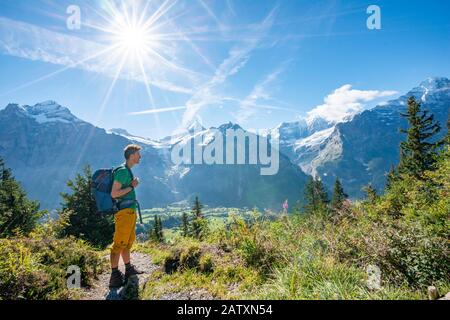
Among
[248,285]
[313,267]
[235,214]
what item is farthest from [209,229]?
[313,267]

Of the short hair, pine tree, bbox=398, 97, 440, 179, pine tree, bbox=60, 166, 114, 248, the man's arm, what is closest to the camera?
the man's arm

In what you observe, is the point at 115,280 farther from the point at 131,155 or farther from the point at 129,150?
the point at 129,150

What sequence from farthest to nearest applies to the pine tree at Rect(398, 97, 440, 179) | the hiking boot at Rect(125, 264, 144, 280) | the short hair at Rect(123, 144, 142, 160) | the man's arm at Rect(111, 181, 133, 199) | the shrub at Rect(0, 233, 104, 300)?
1. the pine tree at Rect(398, 97, 440, 179)
2. the hiking boot at Rect(125, 264, 144, 280)
3. the short hair at Rect(123, 144, 142, 160)
4. the man's arm at Rect(111, 181, 133, 199)
5. the shrub at Rect(0, 233, 104, 300)

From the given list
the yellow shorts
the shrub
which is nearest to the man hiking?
the yellow shorts

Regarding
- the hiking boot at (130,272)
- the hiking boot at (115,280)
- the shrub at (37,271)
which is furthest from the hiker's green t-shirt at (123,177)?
the shrub at (37,271)

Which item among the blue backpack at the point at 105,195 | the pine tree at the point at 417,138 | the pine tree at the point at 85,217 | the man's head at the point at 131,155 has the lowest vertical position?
the pine tree at the point at 85,217

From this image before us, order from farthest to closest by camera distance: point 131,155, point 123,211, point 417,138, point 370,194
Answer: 1. point 417,138
2. point 370,194
3. point 131,155
4. point 123,211

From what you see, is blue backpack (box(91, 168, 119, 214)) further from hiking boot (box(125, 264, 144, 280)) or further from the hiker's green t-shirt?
hiking boot (box(125, 264, 144, 280))

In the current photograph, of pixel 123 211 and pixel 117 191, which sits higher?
pixel 117 191

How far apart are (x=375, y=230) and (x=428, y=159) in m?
34.9

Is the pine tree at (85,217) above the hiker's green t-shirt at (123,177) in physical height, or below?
below

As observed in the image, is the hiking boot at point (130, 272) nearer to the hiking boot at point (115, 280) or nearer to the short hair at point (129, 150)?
the hiking boot at point (115, 280)

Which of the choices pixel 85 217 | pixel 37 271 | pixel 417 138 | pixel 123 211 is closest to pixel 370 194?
pixel 417 138
